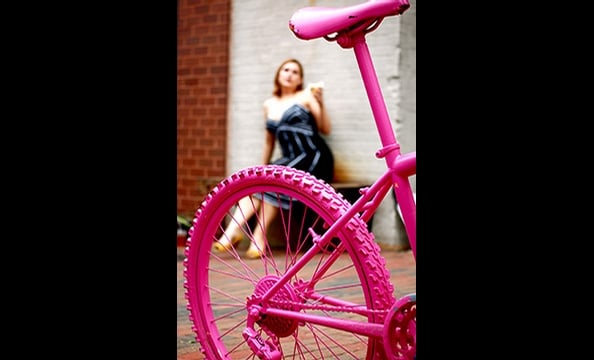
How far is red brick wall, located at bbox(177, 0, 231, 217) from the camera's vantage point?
22.8 feet

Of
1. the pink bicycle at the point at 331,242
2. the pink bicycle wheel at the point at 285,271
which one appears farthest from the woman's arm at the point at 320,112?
the pink bicycle at the point at 331,242

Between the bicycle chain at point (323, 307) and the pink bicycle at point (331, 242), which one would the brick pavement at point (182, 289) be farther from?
the bicycle chain at point (323, 307)

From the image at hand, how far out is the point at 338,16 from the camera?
6.57 feet

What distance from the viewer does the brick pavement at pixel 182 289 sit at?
292 cm

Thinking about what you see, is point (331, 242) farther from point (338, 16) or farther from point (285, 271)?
point (338, 16)

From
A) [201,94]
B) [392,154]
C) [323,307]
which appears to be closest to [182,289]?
[323,307]

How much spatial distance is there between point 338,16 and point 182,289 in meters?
2.53

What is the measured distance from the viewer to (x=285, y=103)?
6320mm
